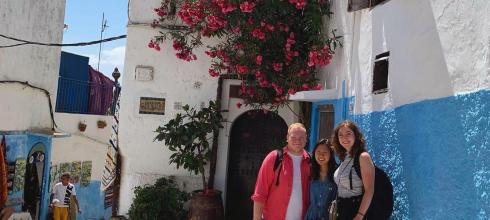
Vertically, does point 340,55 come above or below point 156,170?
above

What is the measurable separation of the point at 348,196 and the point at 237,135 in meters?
4.75

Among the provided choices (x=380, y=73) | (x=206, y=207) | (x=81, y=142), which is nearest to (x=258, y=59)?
(x=206, y=207)

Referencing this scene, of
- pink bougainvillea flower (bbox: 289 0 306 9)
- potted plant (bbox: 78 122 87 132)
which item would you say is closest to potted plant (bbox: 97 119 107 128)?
potted plant (bbox: 78 122 87 132)

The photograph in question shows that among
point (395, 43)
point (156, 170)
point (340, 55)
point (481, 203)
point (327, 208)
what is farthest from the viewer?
point (156, 170)

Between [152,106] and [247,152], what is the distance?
6.08 feet

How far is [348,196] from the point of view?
3910 mm

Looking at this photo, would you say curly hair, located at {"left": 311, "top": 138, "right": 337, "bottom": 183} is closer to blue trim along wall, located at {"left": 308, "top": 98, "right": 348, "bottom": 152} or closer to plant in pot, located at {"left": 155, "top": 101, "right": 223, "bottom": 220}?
blue trim along wall, located at {"left": 308, "top": 98, "right": 348, "bottom": 152}

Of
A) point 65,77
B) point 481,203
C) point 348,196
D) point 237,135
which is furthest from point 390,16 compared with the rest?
point 65,77

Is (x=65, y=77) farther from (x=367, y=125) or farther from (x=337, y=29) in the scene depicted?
(x=367, y=125)

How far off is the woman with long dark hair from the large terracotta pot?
366 cm

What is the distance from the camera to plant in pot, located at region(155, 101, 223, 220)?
774 centimetres

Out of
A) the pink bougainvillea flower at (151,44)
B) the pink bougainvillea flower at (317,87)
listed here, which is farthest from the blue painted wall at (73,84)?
the pink bougainvillea flower at (317,87)

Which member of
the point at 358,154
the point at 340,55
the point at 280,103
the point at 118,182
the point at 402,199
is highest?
the point at 340,55

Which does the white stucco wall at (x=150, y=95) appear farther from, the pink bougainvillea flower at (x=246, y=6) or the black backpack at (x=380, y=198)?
the black backpack at (x=380, y=198)
